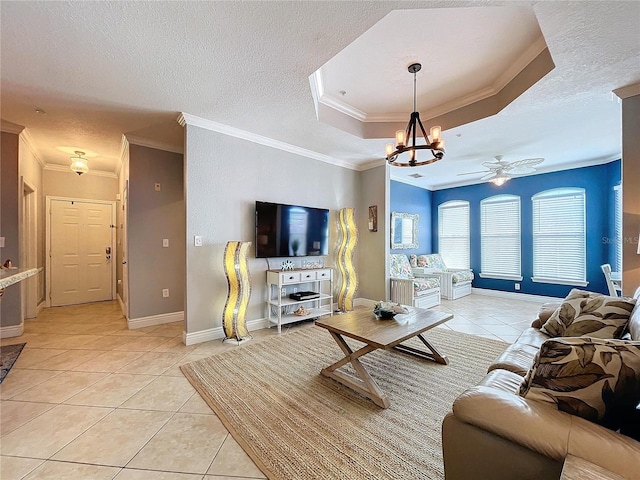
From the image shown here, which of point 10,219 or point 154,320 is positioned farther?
point 154,320

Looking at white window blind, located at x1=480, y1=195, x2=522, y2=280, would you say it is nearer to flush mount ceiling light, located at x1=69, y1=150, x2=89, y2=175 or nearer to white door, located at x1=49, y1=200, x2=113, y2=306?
flush mount ceiling light, located at x1=69, y1=150, x2=89, y2=175

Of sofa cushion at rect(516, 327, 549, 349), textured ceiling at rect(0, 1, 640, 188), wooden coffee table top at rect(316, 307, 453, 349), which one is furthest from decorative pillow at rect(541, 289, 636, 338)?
textured ceiling at rect(0, 1, 640, 188)

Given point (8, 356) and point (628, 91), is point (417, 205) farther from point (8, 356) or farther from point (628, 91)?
point (8, 356)

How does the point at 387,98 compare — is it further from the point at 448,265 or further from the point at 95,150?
the point at 448,265

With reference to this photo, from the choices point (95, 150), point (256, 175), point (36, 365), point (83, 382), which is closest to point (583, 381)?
point (83, 382)

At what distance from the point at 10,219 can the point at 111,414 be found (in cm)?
333

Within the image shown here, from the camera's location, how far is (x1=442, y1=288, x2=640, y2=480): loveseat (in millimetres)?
792

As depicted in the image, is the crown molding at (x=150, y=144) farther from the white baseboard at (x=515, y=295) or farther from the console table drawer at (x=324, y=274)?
the white baseboard at (x=515, y=295)

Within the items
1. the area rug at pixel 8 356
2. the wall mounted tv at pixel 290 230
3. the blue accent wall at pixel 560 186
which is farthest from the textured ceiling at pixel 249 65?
the area rug at pixel 8 356

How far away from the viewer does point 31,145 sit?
3.90 meters

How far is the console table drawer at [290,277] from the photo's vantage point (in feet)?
11.5

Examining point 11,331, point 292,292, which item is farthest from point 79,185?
point 292,292

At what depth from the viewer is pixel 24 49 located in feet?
6.42

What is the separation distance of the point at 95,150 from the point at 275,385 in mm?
4546
